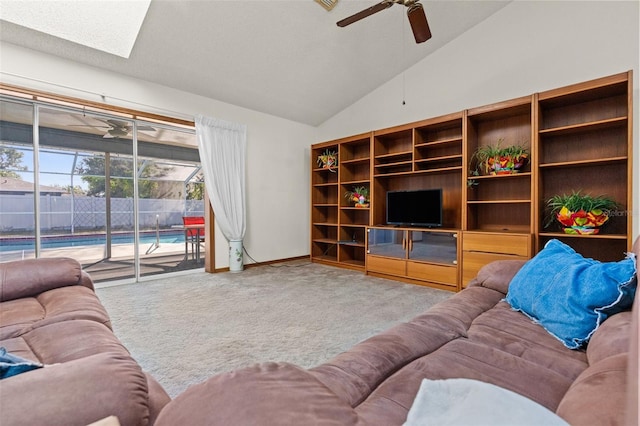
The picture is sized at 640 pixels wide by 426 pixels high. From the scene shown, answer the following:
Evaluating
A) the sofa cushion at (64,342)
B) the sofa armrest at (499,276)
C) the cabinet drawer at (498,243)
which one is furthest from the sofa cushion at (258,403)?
the cabinet drawer at (498,243)

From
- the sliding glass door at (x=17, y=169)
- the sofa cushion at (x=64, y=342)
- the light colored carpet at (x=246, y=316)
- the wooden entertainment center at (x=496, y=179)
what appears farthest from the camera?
the sliding glass door at (x=17, y=169)

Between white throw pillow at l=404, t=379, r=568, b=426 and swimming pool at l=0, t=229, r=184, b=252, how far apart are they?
4161mm

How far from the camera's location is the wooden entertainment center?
9.62 feet

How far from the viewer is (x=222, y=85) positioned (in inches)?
161

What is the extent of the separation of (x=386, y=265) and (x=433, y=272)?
0.66m

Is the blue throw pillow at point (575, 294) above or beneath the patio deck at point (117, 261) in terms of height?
above

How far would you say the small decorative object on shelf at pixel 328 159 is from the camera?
5.07m

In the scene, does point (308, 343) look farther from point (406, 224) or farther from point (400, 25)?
point (400, 25)

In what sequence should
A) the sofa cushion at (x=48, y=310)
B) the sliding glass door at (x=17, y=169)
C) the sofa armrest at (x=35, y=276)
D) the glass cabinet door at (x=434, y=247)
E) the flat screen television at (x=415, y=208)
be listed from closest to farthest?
the sofa cushion at (x=48, y=310) < the sofa armrest at (x=35, y=276) < the sliding glass door at (x=17, y=169) < the glass cabinet door at (x=434, y=247) < the flat screen television at (x=415, y=208)

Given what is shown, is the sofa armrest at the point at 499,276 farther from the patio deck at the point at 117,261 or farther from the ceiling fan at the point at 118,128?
the ceiling fan at the point at 118,128

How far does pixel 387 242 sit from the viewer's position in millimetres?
4148

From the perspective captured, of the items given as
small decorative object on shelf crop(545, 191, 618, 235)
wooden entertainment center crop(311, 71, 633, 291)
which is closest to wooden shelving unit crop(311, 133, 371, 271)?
wooden entertainment center crop(311, 71, 633, 291)

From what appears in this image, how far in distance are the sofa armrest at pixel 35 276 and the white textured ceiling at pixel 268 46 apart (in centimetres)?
238

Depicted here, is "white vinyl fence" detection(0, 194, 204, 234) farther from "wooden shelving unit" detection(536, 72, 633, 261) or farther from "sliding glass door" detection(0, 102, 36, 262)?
"wooden shelving unit" detection(536, 72, 633, 261)
